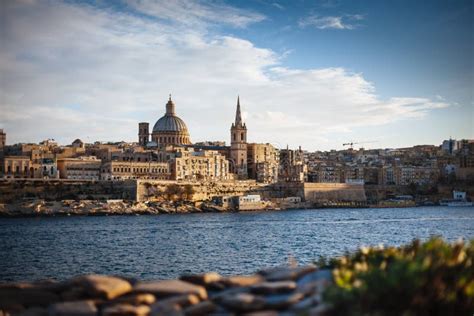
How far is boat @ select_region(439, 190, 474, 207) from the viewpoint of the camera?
262 feet

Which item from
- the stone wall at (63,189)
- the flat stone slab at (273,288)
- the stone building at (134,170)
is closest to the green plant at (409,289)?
the flat stone slab at (273,288)

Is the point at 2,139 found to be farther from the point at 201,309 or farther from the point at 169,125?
the point at 201,309

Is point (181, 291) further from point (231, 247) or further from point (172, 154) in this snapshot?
point (172, 154)

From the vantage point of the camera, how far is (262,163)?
8544cm

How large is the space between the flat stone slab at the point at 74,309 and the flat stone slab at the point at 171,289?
65cm

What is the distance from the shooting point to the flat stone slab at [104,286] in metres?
6.63

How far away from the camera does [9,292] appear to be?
7.53 m

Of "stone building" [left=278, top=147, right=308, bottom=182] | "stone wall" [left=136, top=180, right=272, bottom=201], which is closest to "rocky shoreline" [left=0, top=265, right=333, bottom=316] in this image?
"stone wall" [left=136, top=180, right=272, bottom=201]

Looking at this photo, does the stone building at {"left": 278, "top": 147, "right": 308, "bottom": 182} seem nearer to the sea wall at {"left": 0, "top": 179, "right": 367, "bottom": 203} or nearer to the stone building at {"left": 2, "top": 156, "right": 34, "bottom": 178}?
the sea wall at {"left": 0, "top": 179, "right": 367, "bottom": 203}

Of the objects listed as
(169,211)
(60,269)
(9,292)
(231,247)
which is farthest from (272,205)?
(9,292)

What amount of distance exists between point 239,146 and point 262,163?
3947 mm

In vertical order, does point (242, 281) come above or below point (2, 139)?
below

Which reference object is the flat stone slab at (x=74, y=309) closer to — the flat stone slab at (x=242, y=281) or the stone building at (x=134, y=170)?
the flat stone slab at (x=242, y=281)

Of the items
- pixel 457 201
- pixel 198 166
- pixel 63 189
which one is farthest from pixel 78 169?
pixel 457 201
